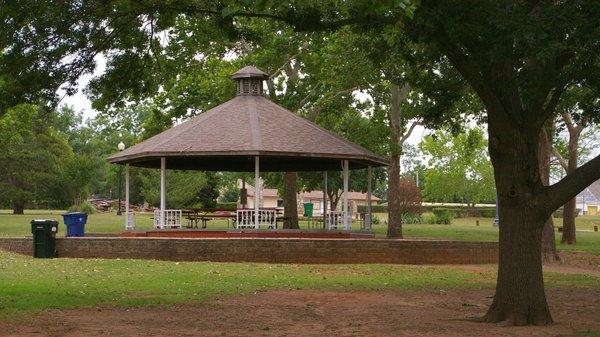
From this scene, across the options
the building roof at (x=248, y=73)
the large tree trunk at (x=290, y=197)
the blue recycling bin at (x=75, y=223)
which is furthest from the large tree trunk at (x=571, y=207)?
the blue recycling bin at (x=75, y=223)

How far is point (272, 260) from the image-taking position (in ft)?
74.4

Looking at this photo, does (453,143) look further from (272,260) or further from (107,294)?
(107,294)

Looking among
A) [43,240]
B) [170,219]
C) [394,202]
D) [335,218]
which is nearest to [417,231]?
[394,202]

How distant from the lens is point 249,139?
1024 inches

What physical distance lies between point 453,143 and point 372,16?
68.6 metres

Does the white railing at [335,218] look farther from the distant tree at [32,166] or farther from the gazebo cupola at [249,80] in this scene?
the distant tree at [32,166]

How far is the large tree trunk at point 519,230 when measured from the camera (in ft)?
40.9

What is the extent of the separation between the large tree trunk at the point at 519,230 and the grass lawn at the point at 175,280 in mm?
4882

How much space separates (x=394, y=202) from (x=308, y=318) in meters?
22.6

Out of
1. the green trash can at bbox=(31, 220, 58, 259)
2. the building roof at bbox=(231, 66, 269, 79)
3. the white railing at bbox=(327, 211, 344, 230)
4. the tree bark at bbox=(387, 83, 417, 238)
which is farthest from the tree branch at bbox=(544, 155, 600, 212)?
the tree bark at bbox=(387, 83, 417, 238)

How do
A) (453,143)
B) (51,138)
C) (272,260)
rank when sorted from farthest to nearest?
(453,143) < (51,138) < (272,260)

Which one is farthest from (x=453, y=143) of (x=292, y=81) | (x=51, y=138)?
(x=292, y=81)

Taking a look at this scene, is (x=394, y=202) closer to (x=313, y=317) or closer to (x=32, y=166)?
(x=313, y=317)

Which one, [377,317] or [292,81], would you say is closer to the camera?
[377,317]
